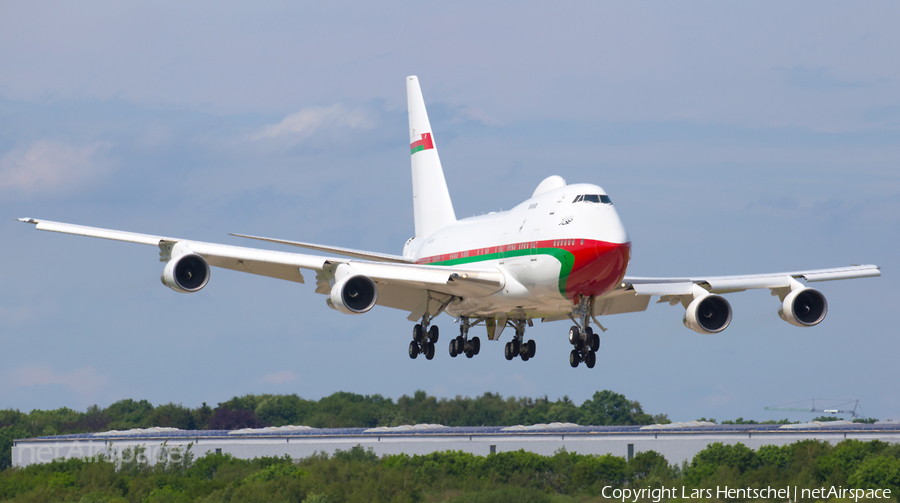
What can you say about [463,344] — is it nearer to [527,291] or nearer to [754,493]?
[527,291]

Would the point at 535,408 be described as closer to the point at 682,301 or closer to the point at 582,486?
the point at 582,486

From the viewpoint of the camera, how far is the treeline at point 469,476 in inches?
3971

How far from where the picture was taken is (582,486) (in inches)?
4321

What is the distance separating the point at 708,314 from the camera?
141 ft

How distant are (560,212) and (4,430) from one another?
159 metres

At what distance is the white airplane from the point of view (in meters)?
37.7

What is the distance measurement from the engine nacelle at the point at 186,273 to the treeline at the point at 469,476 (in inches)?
2475

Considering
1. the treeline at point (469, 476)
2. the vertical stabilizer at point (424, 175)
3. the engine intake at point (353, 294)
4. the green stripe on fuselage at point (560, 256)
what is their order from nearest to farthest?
the green stripe on fuselage at point (560, 256) < the engine intake at point (353, 294) < the vertical stabilizer at point (424, 175) < the treeline at point (469, 476)

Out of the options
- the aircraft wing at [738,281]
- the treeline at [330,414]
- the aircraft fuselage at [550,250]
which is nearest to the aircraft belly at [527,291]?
the aircraft fuselage at [550,250]

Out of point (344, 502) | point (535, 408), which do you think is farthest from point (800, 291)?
point (535, 408)

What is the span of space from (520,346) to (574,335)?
840cm

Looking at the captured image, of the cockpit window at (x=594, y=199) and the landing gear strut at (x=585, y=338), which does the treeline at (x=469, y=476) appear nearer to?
the landing gear strut at (x=585, y=338)

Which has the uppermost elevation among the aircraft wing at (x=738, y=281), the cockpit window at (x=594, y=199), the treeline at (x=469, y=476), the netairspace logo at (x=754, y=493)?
the cockpit window at (x=594, y=199)

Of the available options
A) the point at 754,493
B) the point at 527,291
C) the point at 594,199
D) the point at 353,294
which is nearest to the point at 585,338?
the point at 527,291
